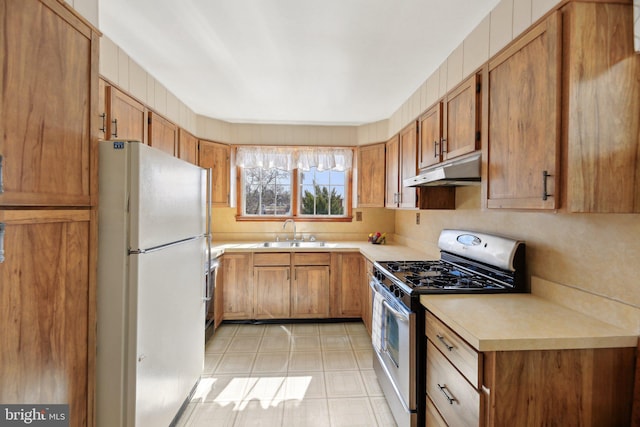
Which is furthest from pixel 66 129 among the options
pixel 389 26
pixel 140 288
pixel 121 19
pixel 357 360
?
pixel 357 360

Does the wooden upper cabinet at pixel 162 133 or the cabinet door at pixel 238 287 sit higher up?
the wooden upper cabinet at pixel 162 133

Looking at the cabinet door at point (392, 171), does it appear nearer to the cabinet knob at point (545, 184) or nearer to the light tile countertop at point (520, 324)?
the light tile countertop at point (520, 324)

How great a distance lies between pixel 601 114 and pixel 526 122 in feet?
0.77

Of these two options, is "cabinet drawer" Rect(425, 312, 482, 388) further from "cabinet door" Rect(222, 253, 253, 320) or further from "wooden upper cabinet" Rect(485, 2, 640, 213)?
"cabinet door" Rect(222, 253, 253, 320)

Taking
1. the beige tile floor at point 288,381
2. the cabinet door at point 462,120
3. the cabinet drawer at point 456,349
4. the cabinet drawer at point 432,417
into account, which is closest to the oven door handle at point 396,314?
the cabinet drawer at point 456,349

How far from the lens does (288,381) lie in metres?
2.22

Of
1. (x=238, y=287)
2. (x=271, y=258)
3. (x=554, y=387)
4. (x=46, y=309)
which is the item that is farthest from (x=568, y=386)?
(x=238, y=287)

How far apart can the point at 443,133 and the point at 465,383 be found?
5.02 ft

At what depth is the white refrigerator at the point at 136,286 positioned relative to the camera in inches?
49.6

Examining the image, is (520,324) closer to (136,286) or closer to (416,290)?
(416,290)

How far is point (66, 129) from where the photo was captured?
108 centimetres

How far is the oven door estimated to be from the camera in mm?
1524

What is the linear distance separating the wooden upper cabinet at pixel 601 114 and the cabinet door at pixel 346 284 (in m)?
2.35

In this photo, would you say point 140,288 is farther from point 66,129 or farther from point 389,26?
point 389,26
